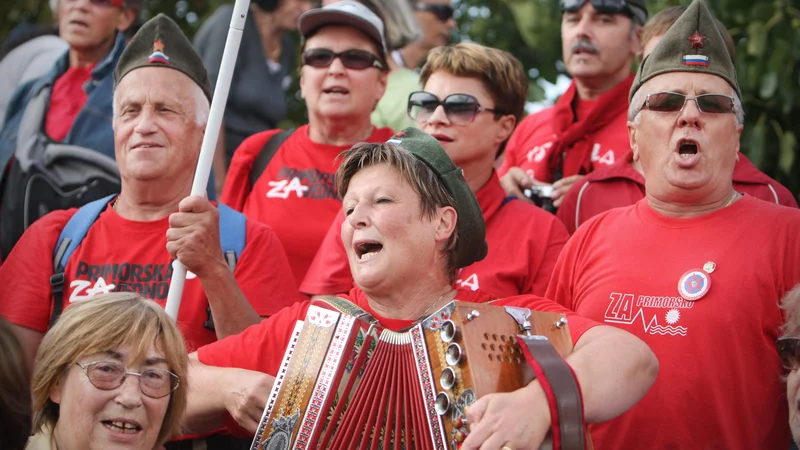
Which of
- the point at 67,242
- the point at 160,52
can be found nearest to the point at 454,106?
the point at 160,52

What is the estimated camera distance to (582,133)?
20.4 feet

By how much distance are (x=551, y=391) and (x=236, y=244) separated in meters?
1.83

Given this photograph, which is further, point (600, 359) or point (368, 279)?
point (368, 279)

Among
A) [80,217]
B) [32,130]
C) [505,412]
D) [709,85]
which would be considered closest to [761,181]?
[709,85]

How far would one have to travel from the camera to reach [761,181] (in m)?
5.41

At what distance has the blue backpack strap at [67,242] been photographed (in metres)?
5.04

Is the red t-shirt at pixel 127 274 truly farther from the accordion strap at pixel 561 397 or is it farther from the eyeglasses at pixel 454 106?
the accordion strap at pixel 561 397

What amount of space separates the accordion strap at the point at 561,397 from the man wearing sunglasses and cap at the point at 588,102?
2.37 meters

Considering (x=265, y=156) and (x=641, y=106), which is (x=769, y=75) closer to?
(x=641, y=106)

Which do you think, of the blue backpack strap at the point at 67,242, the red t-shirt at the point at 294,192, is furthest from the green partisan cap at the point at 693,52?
the blue backpack strap at the point at 67,242

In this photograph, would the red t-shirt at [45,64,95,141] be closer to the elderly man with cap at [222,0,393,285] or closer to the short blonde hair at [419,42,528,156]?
the elderly man with cap at [222,0,393,285]

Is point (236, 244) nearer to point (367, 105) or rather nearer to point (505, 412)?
point (367, 105)

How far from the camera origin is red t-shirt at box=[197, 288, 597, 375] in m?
4.31

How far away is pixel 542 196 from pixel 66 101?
255 cm
